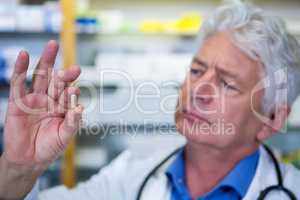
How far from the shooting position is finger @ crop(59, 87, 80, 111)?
2.63ft

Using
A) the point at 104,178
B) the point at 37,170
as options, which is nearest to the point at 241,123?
the point at 104,178

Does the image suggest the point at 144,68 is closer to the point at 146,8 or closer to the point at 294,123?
the point at 146,8

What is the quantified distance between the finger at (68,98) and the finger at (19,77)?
75mm

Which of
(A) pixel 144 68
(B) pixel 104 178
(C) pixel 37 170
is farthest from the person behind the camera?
(A) pixel 144 68

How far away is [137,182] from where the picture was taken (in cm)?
114

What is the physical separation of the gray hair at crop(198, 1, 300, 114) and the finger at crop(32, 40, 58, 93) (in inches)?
20.0

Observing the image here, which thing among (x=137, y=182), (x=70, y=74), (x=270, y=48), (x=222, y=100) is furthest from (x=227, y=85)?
(x=70, y=74)

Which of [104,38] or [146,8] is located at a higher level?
[146,8]

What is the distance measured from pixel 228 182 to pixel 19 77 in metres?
0.59

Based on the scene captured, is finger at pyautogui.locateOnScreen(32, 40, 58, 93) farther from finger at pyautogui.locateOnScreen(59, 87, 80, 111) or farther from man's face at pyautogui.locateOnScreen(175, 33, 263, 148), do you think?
man's face at pyautogui.locateOnScreen(175, 33, 263, 148)

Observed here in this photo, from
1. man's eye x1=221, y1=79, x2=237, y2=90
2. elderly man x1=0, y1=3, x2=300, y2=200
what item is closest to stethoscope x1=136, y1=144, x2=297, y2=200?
elderly man x1=0, y1=3, x2=300, y2=200

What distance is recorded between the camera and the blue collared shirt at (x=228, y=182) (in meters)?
1.05

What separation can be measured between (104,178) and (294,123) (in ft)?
3.92

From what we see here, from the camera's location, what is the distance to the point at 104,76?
6.51ft
